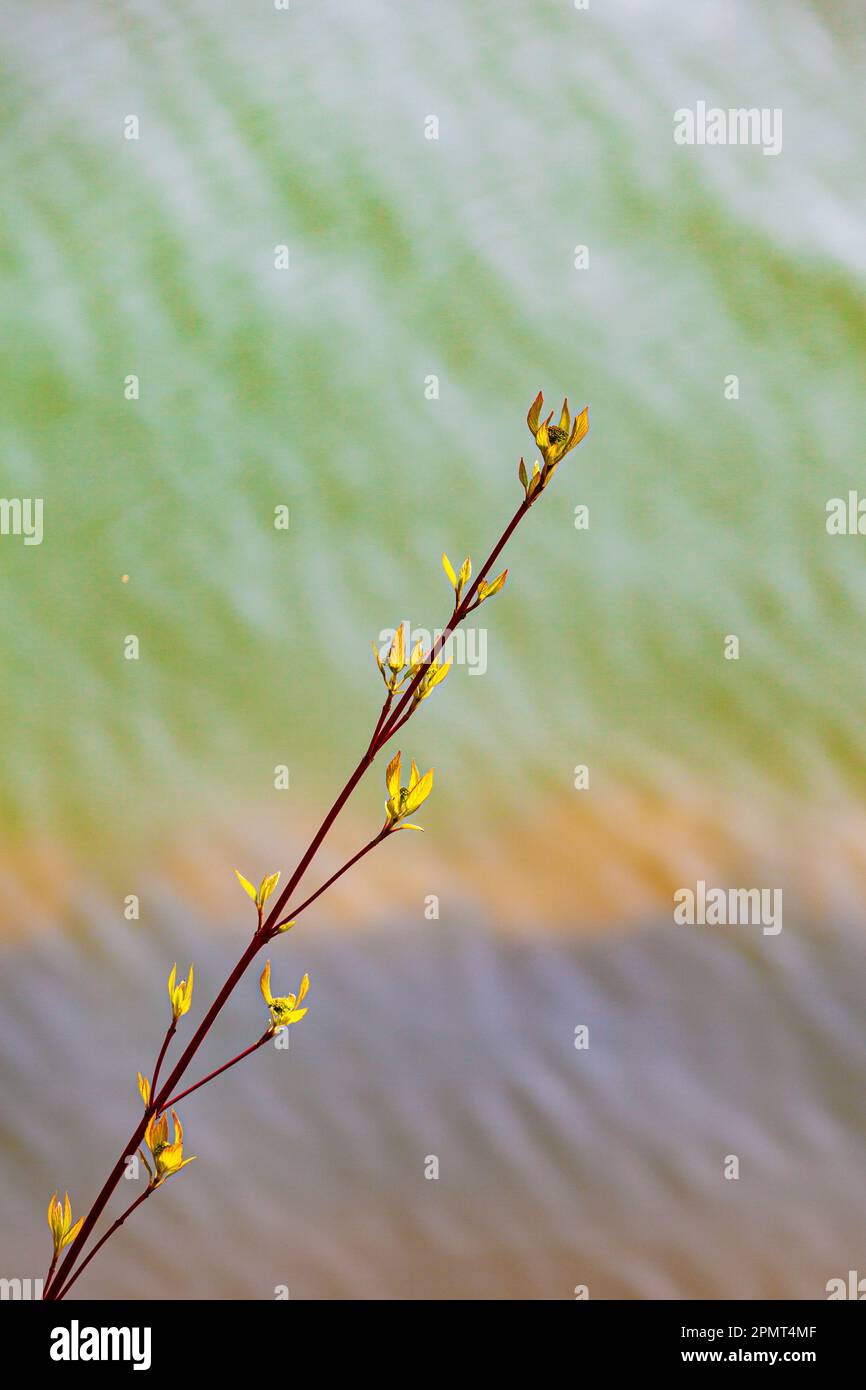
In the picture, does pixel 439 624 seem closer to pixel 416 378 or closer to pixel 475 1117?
pixel 416 378

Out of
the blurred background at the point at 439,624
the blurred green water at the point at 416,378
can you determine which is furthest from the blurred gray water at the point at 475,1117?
the blurred green water at the point at 416,378

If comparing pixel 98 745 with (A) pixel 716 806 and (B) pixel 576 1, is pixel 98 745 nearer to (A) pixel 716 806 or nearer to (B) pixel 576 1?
(A) pixel 716 806

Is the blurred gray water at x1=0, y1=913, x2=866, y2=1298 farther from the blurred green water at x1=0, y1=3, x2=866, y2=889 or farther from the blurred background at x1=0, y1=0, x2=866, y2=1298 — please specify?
the blurred green water at x1=0, y1=3, x2=866, y2=889

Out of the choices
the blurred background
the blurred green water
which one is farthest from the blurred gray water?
the blurred green water

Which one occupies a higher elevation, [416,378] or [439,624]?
[416,378]

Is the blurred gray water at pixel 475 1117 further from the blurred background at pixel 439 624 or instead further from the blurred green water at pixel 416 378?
the blurred green water at pixel 416 378

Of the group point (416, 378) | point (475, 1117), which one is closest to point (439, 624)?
point (416, 378)

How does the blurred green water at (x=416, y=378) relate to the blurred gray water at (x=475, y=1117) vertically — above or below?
above
